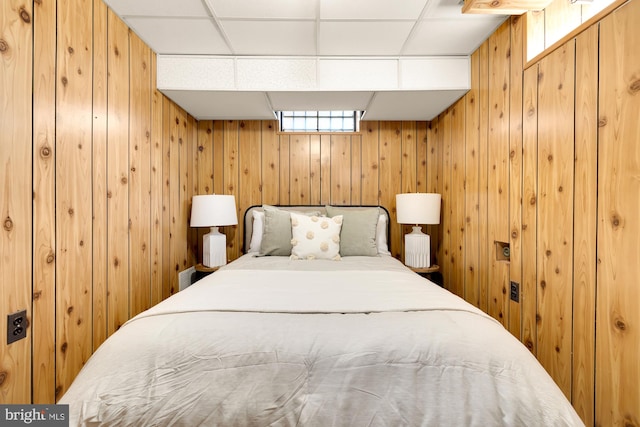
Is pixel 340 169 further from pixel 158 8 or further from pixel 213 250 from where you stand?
pixel 158 8

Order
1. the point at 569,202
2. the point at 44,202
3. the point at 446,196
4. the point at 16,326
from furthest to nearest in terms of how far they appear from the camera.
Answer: the point at 446,196 < the point at 569,202 < the point at 44,202 < the point at 16,326

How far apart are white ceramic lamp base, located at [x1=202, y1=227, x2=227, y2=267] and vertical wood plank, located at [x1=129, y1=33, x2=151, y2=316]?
1.82 ft

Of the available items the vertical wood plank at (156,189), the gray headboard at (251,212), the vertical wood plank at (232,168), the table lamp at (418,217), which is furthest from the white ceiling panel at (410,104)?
the vertical wood plank at (156,189)

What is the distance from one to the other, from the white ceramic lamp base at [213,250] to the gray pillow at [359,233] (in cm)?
112

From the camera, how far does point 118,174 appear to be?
1821mm

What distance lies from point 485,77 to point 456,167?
753mm

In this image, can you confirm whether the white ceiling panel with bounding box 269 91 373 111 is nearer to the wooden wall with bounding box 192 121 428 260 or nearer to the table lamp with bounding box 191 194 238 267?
the wooden wall with bounding box 192 121 428 260

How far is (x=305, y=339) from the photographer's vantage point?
960 mm

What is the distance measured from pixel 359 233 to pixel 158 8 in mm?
2013

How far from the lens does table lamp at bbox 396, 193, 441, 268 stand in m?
2.63

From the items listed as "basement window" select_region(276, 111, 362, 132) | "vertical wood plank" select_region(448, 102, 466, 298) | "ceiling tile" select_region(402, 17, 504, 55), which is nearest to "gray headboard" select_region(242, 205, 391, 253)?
"vertical wood plank" select_region(448, 102, 466, 298)

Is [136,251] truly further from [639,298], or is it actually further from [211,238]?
[639,298]

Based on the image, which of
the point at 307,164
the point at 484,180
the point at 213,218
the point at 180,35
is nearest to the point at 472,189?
the point at 484,180

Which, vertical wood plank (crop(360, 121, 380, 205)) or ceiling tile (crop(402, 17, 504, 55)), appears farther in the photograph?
vertical wood plank (crop(360, 121, 380, 205))
